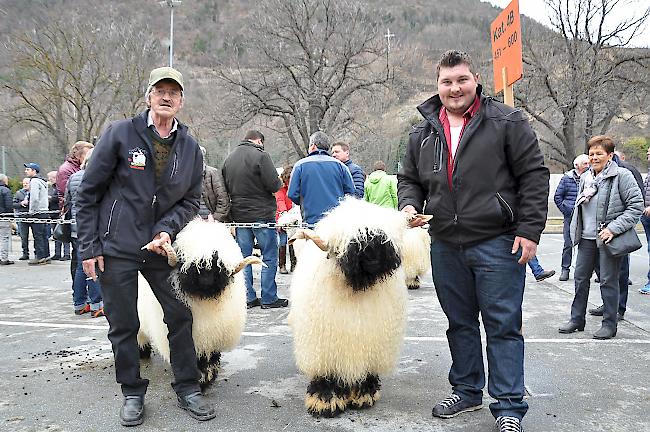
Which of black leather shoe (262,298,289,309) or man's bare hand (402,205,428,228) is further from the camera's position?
black leather shoe (262,298,289,309)

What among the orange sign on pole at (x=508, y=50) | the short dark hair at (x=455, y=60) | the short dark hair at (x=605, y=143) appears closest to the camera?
the short dark hair at (x=455, y=60)

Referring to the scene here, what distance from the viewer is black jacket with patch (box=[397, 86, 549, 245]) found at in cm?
357

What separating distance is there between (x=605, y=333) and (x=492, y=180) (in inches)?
130

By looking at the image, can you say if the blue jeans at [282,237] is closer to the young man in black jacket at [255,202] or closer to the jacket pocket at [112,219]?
the young man in black jacket at [255,202]

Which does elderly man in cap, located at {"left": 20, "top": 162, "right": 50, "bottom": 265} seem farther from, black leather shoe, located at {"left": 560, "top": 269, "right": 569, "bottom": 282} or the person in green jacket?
black leather shoe, located at {"left": 560, "top": 269, "right": 569, "bottom": 282}

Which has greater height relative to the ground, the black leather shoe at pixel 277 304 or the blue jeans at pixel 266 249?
the blue jeans at pixel 266 249

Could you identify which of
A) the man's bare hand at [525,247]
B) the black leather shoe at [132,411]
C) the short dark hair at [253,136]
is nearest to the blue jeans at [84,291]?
the short dark hair at [253,136]

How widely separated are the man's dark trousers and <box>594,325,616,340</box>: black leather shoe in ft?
14.0

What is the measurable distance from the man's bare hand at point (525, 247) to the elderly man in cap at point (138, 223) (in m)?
2.40

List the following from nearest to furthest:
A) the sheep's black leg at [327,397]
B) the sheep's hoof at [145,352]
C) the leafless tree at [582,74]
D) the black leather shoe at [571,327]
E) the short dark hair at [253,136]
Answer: the sheep's black leg at [327,397], the sheep's hoof at [145,352], the black leather shoe at [571,327], the short dark hair at [253,136], the leafless tree at [582,74]

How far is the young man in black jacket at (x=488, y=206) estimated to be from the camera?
359 cm

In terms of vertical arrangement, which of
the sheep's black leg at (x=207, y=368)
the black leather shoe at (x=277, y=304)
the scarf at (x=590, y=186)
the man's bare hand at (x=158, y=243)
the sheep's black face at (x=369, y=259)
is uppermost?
the scarf at (x=590, y=186)

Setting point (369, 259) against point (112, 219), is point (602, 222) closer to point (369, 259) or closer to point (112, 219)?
point (369, 259)

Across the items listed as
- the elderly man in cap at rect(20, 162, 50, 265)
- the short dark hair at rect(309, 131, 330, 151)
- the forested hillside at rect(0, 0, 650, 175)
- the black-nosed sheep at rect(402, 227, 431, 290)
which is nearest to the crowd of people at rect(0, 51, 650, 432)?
the short dark hair at rect(309, 131, 330, 151)
